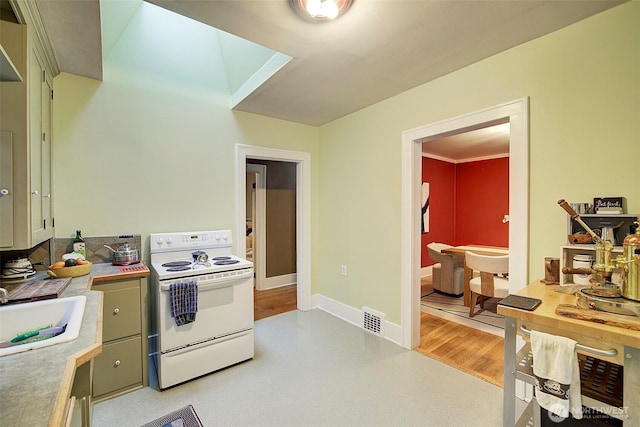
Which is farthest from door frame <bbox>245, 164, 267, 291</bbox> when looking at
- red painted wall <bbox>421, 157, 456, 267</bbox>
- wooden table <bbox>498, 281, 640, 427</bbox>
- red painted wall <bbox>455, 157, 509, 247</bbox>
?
red painted wall <bbox>455, 157, 509, 247</bbox>

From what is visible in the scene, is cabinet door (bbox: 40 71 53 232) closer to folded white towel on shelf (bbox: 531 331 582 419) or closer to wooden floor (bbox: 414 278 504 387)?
folded white towel on shelf (bbox: 531 331 582 419)

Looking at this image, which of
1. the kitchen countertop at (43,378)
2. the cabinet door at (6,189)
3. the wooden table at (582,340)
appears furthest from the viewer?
the cabinet door at (6,189)

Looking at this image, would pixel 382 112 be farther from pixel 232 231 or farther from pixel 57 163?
pixel 57 163

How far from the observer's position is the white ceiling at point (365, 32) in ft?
5.03

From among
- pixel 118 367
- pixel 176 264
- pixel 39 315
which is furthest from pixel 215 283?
pixel 39 315

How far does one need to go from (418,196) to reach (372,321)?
1.39 meters

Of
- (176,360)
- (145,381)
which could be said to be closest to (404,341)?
(176,360)

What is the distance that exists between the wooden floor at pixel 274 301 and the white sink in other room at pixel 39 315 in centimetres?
224

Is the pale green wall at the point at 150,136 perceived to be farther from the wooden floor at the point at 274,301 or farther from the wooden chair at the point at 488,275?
the wooden chair at the point at 488,275

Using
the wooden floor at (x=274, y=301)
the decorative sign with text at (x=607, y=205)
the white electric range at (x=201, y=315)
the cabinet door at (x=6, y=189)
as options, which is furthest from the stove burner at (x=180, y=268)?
the decorative sign with text at (x=607, y=205)

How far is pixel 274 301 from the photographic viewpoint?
160 inches

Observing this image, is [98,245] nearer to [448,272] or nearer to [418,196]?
[418,196]

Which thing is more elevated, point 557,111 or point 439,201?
point 557,111

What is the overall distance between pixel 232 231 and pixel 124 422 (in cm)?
177
